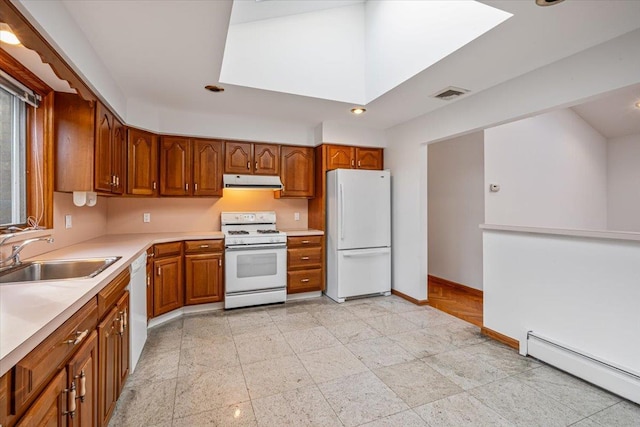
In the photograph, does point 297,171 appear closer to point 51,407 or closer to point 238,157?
point 238,157

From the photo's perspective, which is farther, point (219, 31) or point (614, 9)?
point (219, 31)

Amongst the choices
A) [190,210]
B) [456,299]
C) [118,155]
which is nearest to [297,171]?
[190,210]

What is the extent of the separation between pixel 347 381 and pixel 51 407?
5.47ft

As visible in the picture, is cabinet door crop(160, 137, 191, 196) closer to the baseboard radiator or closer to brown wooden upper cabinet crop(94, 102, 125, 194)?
brown wooden upper cabinet crop(94, 102, 125, 194)

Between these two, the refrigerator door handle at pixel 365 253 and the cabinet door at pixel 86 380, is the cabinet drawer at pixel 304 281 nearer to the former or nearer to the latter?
the refrigerator door handle at pixel 365 253

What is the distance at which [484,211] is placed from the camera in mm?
3945

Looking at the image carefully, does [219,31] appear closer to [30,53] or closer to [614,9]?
[30,53]

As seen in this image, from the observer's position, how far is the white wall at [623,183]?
465 cm

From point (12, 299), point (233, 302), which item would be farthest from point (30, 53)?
point (233, 302)

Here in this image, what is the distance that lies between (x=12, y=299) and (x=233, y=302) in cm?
249

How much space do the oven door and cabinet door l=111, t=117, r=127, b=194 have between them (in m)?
1.26

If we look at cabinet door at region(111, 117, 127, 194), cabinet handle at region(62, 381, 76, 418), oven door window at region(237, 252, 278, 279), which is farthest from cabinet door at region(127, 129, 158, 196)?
cabinet handle at region(62, 381, 76, 418)

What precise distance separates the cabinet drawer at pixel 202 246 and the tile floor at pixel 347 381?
0.78 metres

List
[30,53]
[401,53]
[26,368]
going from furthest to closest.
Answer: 1. [401,53]
2. [30,53]
3. [26,368]
